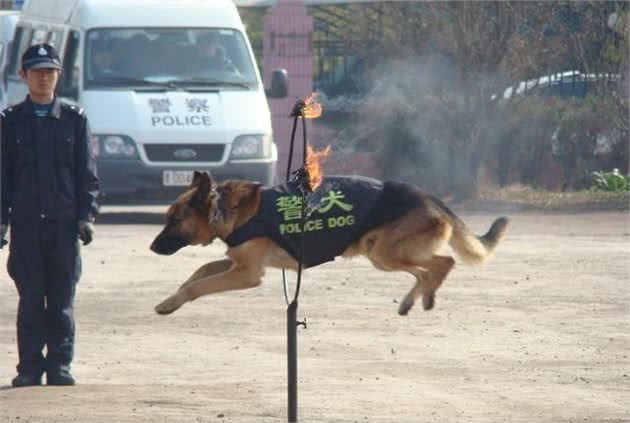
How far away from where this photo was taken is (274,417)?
26.0 feet

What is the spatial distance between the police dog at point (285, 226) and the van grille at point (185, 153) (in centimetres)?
891

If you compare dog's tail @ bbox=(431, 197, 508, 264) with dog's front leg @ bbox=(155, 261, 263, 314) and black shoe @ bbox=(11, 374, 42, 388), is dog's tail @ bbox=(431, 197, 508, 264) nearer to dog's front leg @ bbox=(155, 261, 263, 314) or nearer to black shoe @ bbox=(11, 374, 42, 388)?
dog's front leg @ bbox=(155, 261, 263, 314)

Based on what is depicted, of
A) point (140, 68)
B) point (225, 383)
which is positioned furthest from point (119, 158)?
point (225, 383)

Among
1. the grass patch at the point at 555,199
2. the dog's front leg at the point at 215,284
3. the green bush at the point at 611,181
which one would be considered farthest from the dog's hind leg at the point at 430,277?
the green bush at the point at 611,181

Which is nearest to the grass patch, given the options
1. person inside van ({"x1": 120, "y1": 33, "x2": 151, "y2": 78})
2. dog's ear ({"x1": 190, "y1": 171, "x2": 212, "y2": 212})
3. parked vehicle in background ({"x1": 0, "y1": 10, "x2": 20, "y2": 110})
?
person inside van ({"x1": 120, "y1": 33, "x2": 151, "y2": 78})

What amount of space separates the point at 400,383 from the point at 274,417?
137cm

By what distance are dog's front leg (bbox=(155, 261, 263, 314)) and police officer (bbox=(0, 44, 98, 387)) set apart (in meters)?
0.72

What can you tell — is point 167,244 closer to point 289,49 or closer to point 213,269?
point 213,269

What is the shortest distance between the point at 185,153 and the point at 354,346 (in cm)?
747

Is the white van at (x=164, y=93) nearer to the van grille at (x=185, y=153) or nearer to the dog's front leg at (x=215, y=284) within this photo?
the van grille at (x=185, y=153)

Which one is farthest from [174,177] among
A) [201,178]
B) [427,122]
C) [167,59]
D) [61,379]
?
[201,178]

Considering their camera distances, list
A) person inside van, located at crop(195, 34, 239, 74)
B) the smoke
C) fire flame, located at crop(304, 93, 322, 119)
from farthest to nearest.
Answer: the smoke
person inside van, located at crop(195, 34, 239, 74)
fire flame, located at crop(304, 93, 322, 119)

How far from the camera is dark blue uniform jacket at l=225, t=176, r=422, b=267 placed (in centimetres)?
815

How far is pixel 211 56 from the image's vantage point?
18125mm
